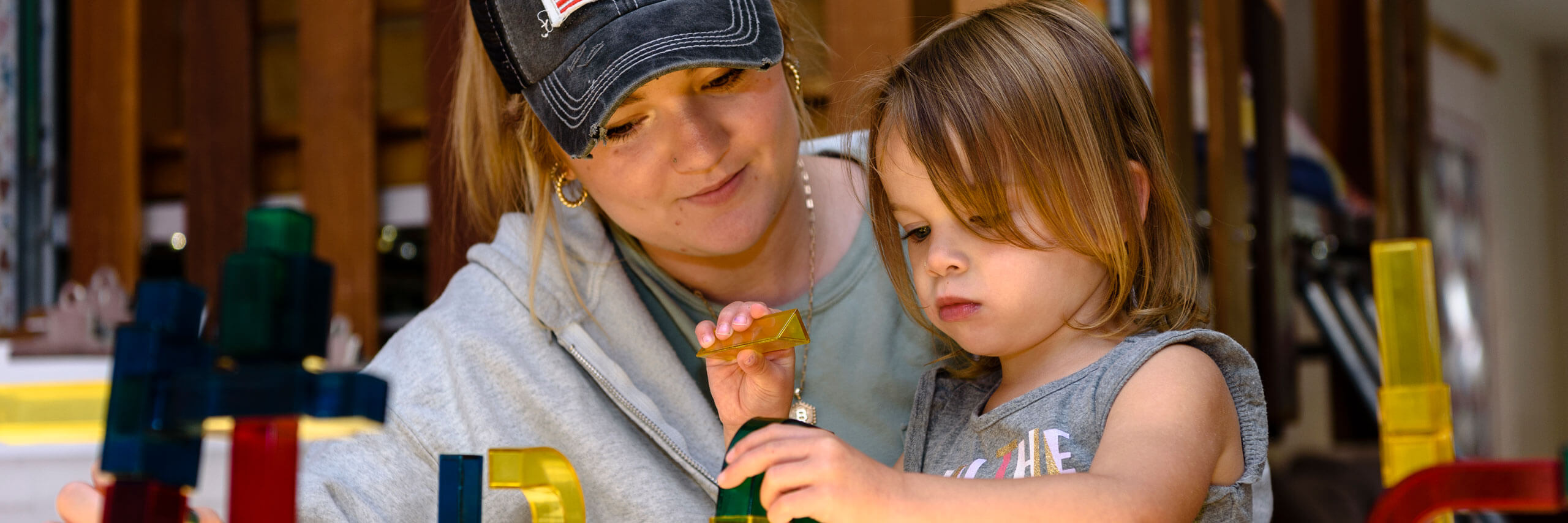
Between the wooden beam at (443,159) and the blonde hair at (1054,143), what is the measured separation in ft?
1.94

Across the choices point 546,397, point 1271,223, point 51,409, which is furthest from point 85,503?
point 1271,223

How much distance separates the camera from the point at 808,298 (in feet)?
3.81

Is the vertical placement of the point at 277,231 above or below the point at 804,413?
above

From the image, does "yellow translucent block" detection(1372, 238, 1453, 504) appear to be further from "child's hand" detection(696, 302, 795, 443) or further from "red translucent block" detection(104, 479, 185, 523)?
"red translucent block" detection(104, 479, 185, 523)

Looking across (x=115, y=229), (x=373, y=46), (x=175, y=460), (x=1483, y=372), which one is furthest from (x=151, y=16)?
(x=1483, y=372)

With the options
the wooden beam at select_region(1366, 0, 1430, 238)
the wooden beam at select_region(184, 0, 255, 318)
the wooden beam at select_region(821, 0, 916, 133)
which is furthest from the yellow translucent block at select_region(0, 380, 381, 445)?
the wooden beam at select_region(1366, 0, 1430, 238)

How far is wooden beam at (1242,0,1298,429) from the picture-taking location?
2039mm

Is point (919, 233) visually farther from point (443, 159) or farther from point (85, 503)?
point (443, 159)

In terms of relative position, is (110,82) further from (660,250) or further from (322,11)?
(660,250)

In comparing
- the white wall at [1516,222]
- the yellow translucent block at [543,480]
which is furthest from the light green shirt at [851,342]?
the white wall at [1516,222]

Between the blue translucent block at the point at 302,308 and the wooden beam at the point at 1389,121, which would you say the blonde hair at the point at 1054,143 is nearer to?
the blue translucent block at the point at 302,308

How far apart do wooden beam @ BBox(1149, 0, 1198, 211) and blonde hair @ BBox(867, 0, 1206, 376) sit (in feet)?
1.87

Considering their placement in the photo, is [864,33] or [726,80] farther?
[864,33]

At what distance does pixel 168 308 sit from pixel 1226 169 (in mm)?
1515
